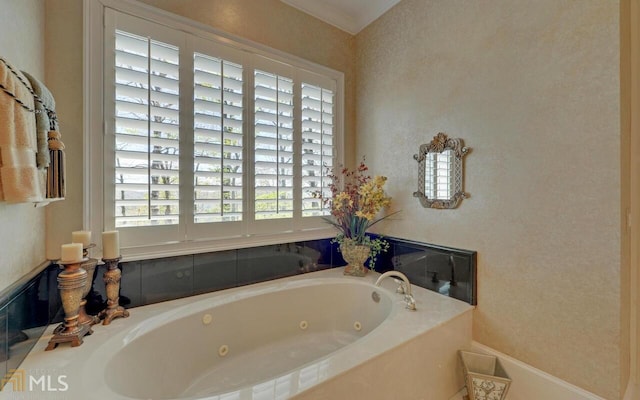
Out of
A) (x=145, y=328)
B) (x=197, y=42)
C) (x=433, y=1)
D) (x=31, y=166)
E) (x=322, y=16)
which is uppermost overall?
(x=322, y=16)

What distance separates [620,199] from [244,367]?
84.7 inches

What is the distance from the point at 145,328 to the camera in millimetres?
1304

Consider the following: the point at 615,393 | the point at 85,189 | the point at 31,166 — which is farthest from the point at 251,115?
the point at 615,393

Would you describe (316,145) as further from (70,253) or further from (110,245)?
(70,253)

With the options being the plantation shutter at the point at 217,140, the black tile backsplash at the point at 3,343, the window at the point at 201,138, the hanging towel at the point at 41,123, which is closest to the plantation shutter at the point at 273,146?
the window at the point at 201,138

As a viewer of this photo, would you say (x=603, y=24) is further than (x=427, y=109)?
No

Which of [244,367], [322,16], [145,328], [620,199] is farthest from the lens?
[322,16]

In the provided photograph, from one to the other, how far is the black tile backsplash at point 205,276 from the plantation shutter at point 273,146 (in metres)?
0.35

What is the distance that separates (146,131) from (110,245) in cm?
67

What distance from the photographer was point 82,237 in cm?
130

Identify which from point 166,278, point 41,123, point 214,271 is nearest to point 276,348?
point 214,271

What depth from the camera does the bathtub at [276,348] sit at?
1.00 meters

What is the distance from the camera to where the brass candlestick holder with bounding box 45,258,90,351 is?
113 cm

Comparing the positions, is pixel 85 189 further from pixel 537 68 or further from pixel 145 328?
pixel 537 68
